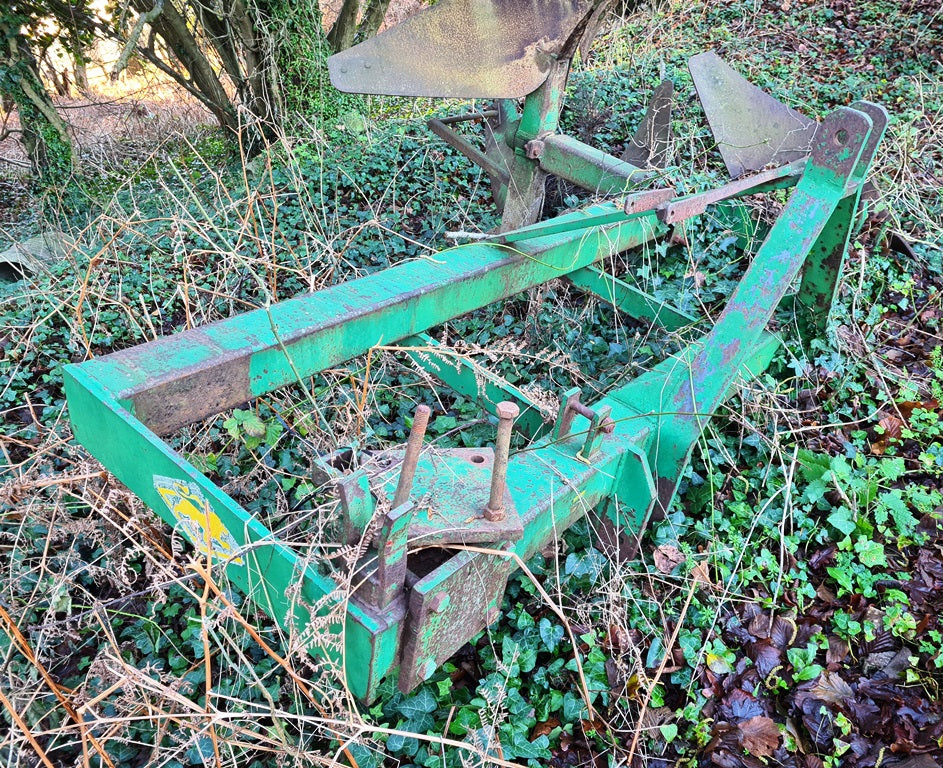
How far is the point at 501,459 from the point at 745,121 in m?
2.59

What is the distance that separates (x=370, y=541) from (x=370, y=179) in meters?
4.08

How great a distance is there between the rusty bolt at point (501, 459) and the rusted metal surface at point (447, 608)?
10cm

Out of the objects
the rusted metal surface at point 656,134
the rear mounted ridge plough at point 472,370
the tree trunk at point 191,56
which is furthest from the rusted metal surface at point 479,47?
the tree trunk at point 191,56

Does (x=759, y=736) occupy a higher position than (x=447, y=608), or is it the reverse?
(x=447, y=608)

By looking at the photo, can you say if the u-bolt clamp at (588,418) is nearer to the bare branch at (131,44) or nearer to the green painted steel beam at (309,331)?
the green painted steel beam at (309,331)

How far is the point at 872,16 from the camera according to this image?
22.4 ft

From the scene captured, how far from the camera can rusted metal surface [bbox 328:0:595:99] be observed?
2.88 metres

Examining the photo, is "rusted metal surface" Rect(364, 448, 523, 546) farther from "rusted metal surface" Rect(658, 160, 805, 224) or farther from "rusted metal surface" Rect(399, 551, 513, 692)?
"rusted metal surface" Rect(658, 160, 805, 224)

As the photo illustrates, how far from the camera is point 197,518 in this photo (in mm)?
1597

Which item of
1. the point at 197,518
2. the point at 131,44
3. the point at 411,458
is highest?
the point at 131,44

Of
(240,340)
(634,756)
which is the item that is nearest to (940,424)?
(634,756)

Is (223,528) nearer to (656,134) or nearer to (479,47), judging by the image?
(479,47)

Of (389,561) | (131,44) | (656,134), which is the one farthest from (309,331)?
(131,44)

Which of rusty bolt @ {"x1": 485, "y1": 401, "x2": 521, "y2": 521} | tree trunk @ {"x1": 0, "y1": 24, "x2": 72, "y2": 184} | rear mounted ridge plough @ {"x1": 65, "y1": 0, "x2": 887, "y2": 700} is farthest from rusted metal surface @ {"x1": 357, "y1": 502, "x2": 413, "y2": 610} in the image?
tree trunk @ {"x1": 0, "y1": 24, "x2": 72, "y2": 184}
